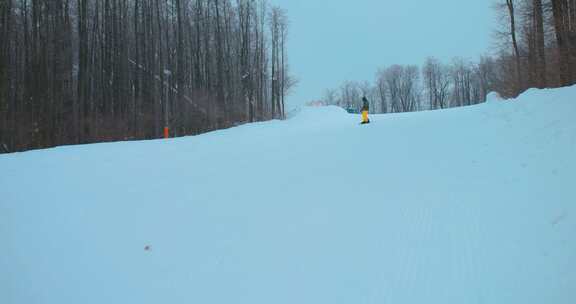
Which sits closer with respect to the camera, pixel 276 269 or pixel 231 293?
pixel 231 293

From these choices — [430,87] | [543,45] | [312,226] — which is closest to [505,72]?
[543,45]

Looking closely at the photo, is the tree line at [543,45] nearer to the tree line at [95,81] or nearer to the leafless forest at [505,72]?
the leafless forest at [505,72]

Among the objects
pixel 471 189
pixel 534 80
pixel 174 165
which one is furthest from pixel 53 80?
pixel 534 80

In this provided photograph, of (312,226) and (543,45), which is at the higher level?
(543,45)

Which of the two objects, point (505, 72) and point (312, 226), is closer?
point (312, 226)

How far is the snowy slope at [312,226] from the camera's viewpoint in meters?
3.33

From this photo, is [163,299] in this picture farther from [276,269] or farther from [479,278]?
[479,278]

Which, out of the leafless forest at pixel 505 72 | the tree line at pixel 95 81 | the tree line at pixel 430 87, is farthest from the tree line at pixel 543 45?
the tree line at pixel 430 87

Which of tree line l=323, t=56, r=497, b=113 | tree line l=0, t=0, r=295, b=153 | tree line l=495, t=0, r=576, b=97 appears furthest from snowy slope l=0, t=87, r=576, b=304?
tree line l=323, t=56, r=497, b=113

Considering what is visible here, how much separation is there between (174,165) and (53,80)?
597 inches

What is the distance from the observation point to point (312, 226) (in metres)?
4.70

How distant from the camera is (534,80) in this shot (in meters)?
13.6

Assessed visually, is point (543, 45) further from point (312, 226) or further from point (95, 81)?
point (95, 81)

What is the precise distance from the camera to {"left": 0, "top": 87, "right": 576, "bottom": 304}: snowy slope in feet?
10.9
